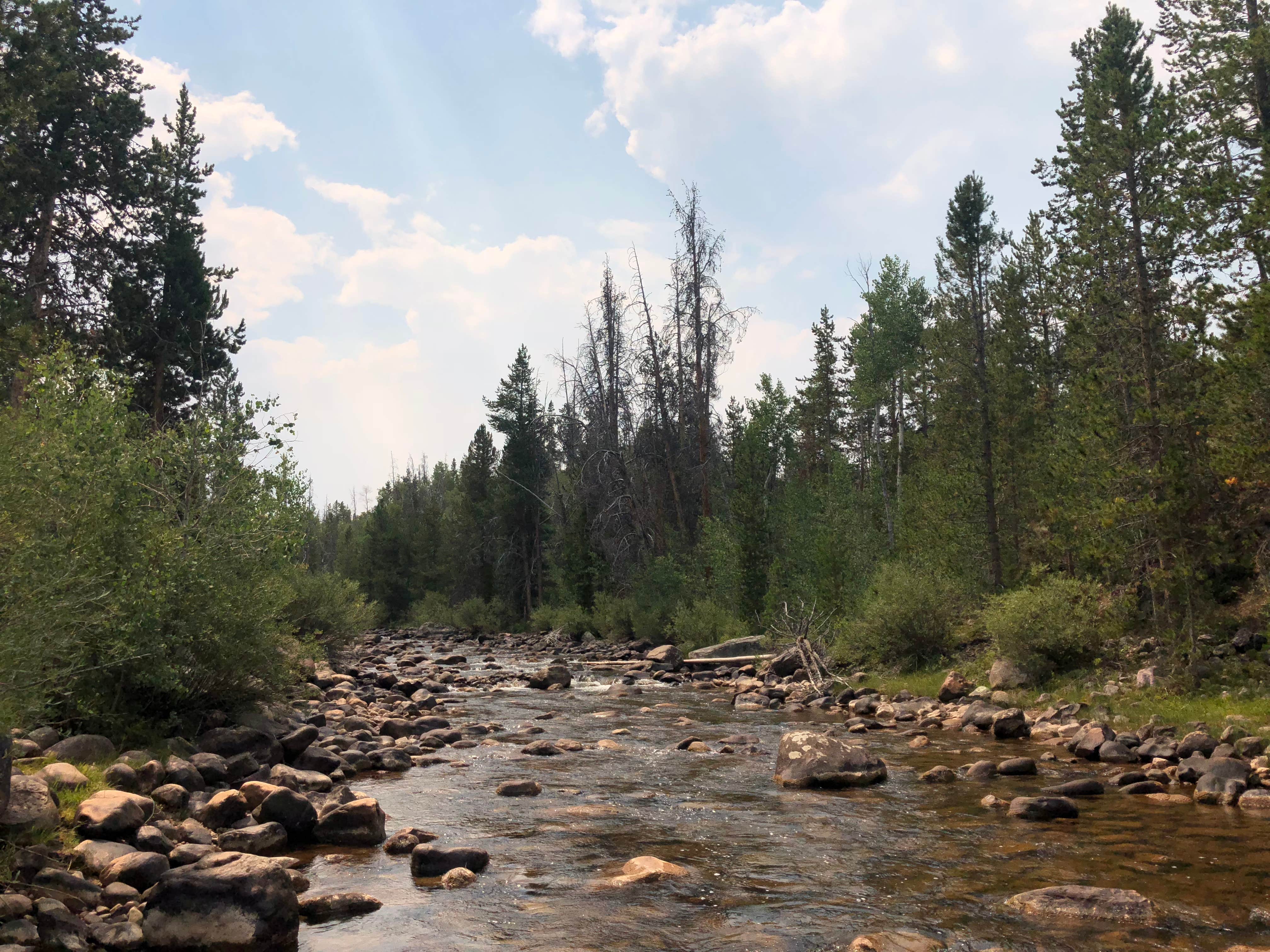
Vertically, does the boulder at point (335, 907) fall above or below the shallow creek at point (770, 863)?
above

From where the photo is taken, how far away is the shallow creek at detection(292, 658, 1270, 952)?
20.2 ft

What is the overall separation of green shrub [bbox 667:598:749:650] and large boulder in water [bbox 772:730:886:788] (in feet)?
58.1

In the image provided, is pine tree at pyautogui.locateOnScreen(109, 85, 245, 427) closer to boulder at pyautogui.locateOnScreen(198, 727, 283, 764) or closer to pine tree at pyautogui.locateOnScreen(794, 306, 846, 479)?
boulder at pyautogui.locateOnScreen(198, 727, 283, 764)

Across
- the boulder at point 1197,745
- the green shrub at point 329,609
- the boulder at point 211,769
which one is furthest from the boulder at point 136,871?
the green shrub at point 329,609

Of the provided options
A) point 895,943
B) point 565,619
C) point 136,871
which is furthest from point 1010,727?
point 565,619

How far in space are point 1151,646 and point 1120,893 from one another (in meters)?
11.6

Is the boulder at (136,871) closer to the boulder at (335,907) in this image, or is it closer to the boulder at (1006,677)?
the boulder at (335,907)

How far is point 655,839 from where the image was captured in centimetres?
878

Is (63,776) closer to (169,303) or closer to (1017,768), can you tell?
(1017,768)

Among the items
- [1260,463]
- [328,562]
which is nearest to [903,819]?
[1260,463]

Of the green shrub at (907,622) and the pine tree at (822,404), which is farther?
the pine tree at (822,404)

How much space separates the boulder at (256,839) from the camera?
7.88 m

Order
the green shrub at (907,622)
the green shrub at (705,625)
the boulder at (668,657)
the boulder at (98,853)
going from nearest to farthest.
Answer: the boulder at (98,853) < the green shrub at (907,622) < the boulder at (668,657) < the green shrub at (705,625)

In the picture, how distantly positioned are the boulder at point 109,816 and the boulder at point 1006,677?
1555cm
